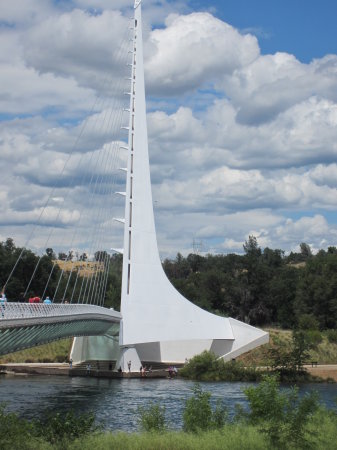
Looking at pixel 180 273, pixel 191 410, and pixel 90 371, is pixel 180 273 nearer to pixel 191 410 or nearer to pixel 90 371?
pixel 90 371

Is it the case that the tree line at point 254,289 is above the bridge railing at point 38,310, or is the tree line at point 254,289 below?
above

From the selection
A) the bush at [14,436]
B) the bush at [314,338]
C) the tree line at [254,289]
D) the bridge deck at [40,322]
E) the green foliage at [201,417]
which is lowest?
the bush at [14,436]

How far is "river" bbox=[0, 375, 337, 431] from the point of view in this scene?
98.0 feet

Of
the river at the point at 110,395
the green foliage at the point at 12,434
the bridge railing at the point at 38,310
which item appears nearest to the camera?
the green foliage at the point at 12,434

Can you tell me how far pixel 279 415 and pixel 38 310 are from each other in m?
12.4

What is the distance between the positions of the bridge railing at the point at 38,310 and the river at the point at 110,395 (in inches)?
144

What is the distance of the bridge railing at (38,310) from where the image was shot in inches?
994

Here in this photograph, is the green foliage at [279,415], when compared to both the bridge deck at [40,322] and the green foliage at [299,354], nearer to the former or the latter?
the bridge deck at [40,322]

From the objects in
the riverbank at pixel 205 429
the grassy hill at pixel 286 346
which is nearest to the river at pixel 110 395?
the riverbank at pixel 205 429

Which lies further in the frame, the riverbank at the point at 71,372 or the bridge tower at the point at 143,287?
the bridge tower at the point at 143,287

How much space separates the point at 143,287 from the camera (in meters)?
52.1

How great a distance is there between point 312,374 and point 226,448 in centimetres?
3051

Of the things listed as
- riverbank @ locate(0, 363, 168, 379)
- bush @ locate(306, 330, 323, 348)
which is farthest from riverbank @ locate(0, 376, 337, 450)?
bush @ locate(306, 330, 323, 348)

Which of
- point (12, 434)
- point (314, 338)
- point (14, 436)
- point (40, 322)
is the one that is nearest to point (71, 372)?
point (314, 338)
